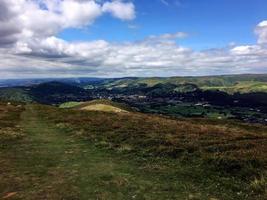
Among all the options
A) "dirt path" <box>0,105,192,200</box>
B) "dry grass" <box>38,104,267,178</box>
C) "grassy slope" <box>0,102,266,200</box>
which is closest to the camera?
"dirt path" <box>0,105,192,200</box>

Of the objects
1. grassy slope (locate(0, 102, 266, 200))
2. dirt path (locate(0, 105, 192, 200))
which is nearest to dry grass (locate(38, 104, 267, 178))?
grassy slope (locate(0, 102, 266, 200))

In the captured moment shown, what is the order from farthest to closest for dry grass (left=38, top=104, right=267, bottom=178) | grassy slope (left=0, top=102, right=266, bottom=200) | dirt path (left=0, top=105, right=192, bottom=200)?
dry grass (left=38, top=104, right=267, bottom=178)
grassy slope (left=0, top=102, right=266, bottom=200)
dirt path (left=0, top=105, right=192, bottom=200)

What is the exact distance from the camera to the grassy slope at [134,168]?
50.5 feet

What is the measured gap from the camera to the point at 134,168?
2003 centimetres

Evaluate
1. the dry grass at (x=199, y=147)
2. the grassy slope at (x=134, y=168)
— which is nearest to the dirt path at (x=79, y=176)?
the grassy slope at (x=134, y=168)

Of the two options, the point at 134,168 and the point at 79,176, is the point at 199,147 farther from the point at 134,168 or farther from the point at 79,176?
the point at 79,176

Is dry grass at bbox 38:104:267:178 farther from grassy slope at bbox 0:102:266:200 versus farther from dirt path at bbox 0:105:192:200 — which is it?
dirt path at bbox 0:105:192:200

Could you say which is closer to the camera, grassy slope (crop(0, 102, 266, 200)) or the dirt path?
the dirt path

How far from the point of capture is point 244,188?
15.7 metres

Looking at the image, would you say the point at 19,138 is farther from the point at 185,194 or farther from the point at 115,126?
the point at 185,194

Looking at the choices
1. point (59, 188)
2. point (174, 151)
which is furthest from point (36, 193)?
point (174, 151)

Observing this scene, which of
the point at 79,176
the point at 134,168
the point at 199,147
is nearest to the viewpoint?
the point at 79,176

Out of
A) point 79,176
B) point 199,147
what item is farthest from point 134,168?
point 199,147

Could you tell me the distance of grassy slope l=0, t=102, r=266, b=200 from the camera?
15383mm
